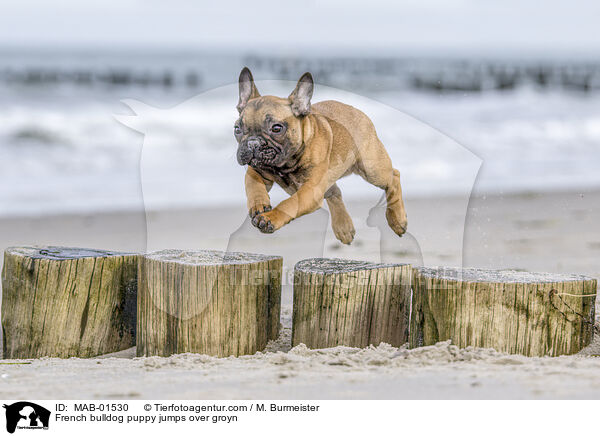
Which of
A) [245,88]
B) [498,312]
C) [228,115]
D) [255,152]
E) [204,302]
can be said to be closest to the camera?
[255,152]

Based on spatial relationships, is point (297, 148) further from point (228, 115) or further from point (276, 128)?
point (228, 115)

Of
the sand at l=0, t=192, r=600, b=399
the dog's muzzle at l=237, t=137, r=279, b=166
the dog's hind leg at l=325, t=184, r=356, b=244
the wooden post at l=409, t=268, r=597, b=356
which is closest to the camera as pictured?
the dog's muzzle at l=237, t=137, r=279, b=166

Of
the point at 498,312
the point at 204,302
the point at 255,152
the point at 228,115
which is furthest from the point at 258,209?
the point at 498,312

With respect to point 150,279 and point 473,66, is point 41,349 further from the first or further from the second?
point 473,66

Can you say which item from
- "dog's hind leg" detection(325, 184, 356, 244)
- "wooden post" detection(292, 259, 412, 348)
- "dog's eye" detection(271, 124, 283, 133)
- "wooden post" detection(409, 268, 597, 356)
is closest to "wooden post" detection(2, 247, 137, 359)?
"wooden post" detection(292, 259, 412, 348)

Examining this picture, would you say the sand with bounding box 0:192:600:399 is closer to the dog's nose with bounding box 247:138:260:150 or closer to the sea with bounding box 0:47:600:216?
the sea with bounding box 0:47:600:216

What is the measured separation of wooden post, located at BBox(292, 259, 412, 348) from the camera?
12.4 feet

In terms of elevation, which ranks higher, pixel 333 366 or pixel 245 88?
pixel 245 88

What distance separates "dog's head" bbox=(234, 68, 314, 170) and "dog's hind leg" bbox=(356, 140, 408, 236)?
1.40 ft

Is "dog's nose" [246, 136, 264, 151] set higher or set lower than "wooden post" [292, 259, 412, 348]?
higher

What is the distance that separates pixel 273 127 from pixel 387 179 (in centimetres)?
70

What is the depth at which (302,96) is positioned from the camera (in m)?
2.71

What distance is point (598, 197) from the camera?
9.02 metres

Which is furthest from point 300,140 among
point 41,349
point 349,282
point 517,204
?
point 517,204
